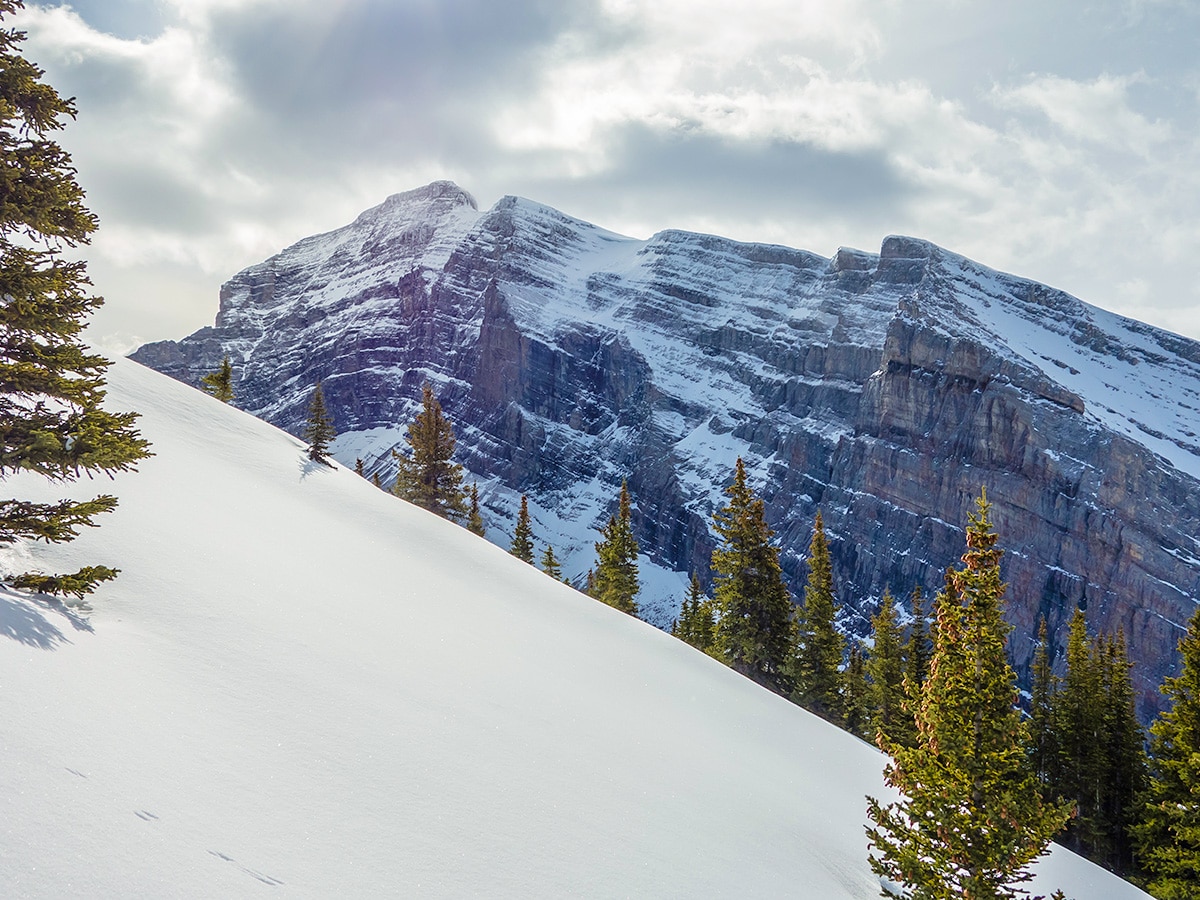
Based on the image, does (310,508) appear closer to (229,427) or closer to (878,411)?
(229,427)

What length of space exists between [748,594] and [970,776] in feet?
62.2

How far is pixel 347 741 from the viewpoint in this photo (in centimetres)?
624

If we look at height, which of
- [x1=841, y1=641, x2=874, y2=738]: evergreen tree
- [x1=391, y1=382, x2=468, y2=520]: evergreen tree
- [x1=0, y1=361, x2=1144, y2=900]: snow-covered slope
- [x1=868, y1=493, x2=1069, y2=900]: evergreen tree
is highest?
[x1=391, y1=382, x2=468, y2=520]: evergreen tree

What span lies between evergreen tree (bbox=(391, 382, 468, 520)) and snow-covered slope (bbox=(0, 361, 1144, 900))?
1957cm

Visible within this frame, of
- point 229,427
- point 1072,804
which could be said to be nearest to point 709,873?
point 1072,804

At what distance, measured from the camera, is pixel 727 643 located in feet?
92.4

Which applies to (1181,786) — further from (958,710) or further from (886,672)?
(886,672)

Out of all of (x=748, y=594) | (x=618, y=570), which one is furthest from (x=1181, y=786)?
(x=618, y=570)

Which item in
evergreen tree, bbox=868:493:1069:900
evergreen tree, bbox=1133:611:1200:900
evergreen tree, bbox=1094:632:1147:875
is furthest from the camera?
evergreen tree, bbox=1094:632:1147:875

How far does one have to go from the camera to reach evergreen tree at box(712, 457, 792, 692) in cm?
2775

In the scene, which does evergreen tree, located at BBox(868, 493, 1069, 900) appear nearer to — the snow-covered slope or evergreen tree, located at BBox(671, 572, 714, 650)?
the snow-covered slope

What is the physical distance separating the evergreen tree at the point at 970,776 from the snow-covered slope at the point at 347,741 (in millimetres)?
993

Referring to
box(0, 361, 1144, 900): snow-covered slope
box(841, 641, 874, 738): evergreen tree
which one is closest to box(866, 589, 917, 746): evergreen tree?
box(841, 641, 874, 738): evergreen tree

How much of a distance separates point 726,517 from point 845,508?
539 ft
